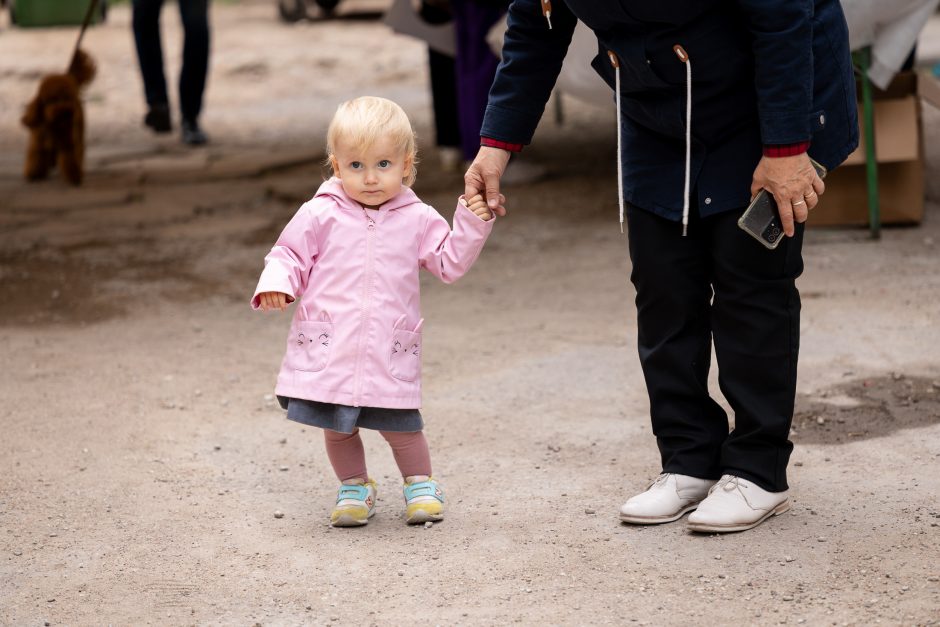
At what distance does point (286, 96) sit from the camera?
10.6m

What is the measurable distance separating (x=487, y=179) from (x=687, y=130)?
439mm

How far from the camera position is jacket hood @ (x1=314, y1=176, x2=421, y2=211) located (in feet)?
9.20

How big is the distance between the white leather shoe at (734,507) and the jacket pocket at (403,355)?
2.14 feet

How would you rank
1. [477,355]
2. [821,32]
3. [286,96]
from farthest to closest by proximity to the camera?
[286,96]
[477,355]
[821,32]

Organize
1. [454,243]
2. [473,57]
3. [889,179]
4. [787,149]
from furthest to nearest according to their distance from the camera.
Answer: [473,57] → [889,179] → [454,243] → [787,149]

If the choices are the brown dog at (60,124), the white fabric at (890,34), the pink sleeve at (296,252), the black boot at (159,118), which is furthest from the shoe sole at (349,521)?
the black boot at (159,118)

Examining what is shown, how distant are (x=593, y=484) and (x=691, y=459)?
0.98ft

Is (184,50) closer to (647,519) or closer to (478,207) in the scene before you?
(478,207)

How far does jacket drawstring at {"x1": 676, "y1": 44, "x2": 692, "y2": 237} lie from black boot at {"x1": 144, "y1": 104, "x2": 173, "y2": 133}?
613 cm

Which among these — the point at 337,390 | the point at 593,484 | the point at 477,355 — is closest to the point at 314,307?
the point at 337,390

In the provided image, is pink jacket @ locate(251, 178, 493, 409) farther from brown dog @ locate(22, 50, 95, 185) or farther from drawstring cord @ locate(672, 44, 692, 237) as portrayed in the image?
brown dog @ locate(22, 50, 95, 185)

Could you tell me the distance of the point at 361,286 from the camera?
9.05 ft

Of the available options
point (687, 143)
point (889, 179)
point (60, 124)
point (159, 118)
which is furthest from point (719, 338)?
point (159, 118)

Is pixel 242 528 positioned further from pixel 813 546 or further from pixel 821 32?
pixel 821 32
